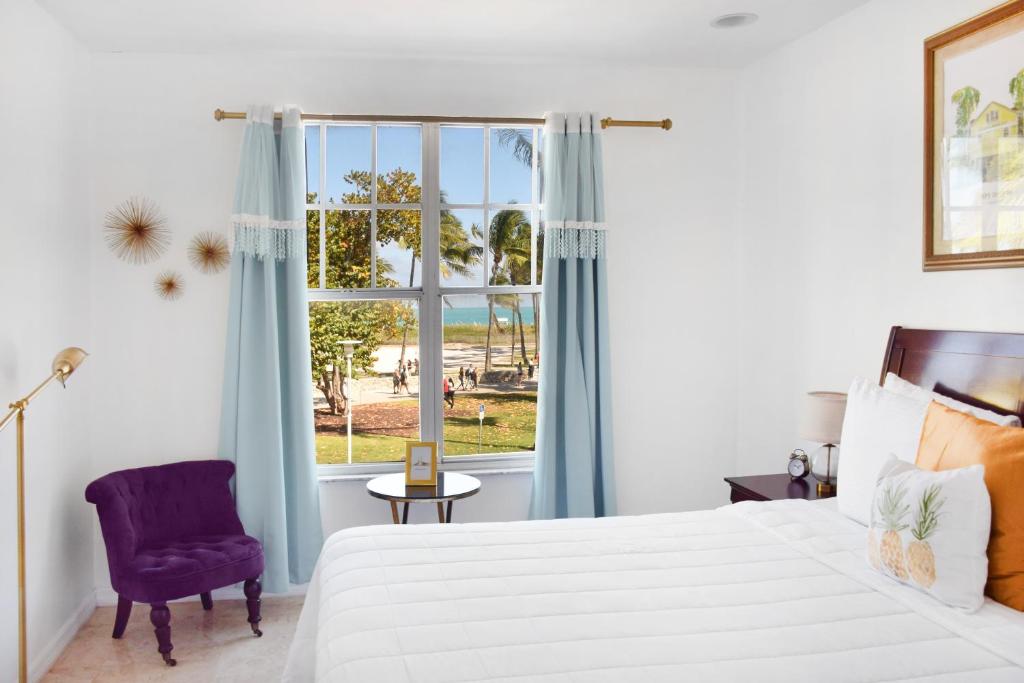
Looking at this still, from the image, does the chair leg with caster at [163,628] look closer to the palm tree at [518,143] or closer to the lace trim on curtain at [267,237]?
the lace trim on curtain at [267,237]

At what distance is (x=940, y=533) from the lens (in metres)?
1.79

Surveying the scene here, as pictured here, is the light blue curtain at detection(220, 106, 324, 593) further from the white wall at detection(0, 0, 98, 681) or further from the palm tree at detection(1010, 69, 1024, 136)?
the palm tree at detection(1010, 69, 1024, 136)

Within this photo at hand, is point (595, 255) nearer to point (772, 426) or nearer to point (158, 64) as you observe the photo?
point (772, 426)

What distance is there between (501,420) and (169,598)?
2.70 meters

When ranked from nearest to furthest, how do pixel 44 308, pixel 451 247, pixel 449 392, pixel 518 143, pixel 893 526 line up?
pixel 893 526, pixel 44 308, pixel 451 247, pixel 518 143, pixel 449 392

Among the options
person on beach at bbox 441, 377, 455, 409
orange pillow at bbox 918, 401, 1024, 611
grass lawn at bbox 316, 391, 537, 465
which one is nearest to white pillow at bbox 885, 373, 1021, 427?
orange pillow at bbox 918, 401, 1024, 611

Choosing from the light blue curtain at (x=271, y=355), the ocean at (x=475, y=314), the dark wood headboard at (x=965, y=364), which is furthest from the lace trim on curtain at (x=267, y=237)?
the dark wood headboard at (x=965, y=364)

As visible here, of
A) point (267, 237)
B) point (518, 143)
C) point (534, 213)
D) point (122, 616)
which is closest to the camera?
point (122, 616)

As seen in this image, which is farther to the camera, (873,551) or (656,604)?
(873,551)

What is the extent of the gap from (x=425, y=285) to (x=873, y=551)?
2435mm

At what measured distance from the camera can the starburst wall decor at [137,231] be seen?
3.51 m

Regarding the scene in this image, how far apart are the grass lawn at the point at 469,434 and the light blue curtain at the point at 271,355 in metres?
1.45

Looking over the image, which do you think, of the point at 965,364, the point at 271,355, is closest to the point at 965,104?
the point at 965,364

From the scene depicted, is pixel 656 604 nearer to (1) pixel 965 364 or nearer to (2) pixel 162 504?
(1) pixel 965 364
